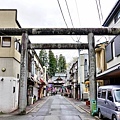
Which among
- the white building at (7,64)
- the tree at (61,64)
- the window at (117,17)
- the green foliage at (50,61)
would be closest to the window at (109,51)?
the window at (117,17)

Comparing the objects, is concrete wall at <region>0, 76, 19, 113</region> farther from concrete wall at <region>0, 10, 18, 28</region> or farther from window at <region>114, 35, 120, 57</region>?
window at <region>114, 35, 120, 57</region>

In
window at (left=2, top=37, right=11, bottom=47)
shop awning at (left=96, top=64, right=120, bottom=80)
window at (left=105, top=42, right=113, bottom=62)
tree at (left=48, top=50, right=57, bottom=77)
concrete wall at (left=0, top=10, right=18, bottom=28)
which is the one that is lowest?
shop awning at (left=96, top=64, right=120, bottom=80)

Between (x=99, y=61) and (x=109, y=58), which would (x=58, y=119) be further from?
(x=99, y=61)

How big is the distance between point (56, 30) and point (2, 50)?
17.6ft

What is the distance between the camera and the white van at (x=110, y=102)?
42.9ft

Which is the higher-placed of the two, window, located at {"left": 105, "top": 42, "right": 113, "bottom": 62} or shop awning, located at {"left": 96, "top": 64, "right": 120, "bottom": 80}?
window, located at {"left": 105, "top": 42, "right": 113, "bottom": 62}

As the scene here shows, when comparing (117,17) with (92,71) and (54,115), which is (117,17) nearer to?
(92,71)

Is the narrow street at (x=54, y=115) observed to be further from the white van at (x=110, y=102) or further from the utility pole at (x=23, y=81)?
the white van at (x=110, y=102)

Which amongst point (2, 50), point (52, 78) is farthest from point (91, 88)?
point (52, 78)

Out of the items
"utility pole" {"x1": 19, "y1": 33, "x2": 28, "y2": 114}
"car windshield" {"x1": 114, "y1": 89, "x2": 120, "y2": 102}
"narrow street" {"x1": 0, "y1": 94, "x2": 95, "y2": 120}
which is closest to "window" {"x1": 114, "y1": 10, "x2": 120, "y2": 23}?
"utility pole" {"x1": 19, "y1": 33, "x2": 28, "y2": 114}

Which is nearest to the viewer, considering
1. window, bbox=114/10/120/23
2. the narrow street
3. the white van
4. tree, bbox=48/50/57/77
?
the white van

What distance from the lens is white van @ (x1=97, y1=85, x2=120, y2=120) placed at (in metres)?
13.1

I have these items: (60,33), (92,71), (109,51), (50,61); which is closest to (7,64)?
(60,33)

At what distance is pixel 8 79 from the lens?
22.5m
